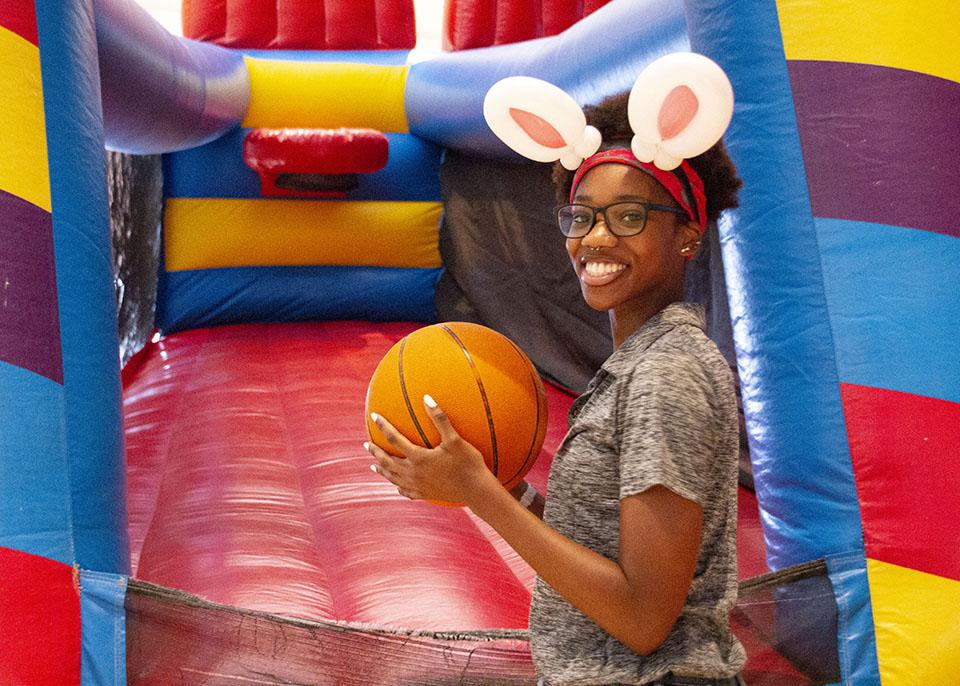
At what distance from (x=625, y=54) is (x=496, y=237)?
5.76ft

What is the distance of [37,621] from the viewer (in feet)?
4.41

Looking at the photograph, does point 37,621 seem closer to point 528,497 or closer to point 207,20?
point 528,497

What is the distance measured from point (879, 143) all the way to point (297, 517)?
1.31m

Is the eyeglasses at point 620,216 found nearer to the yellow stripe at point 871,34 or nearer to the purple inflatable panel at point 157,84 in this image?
the yellow stripe at point 871,34

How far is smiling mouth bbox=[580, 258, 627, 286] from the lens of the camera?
964 millimetres

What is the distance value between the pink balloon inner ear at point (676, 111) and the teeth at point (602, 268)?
123 mm

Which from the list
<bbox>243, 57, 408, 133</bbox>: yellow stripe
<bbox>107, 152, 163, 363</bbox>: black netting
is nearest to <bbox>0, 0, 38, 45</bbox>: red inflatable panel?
<bbox>107, 152, 163, 363</bbox>: black netting

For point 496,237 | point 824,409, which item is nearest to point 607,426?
point 824,409

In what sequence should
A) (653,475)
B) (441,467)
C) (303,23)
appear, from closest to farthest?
(653,475)
(441,467)
(303,23)

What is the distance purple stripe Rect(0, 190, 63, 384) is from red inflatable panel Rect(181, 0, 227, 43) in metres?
2.99

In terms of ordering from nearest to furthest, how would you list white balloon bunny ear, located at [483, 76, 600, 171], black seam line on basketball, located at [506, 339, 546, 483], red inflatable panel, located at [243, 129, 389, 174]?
white balloon bunny ear, located at [483, 76, 600, 171]
black seam line on basketball, located at [506, 339, 546, 483]
red inflatable panel, located at [243, 129, 389, 174]

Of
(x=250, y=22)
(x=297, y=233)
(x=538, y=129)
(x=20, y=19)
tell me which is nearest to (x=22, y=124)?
(x=20, y=19)

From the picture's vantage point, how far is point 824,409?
57.2 inches

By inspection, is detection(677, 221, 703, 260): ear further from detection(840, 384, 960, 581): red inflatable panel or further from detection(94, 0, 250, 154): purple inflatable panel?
detection(94, 0, 250, 154): purple inflatable panel
